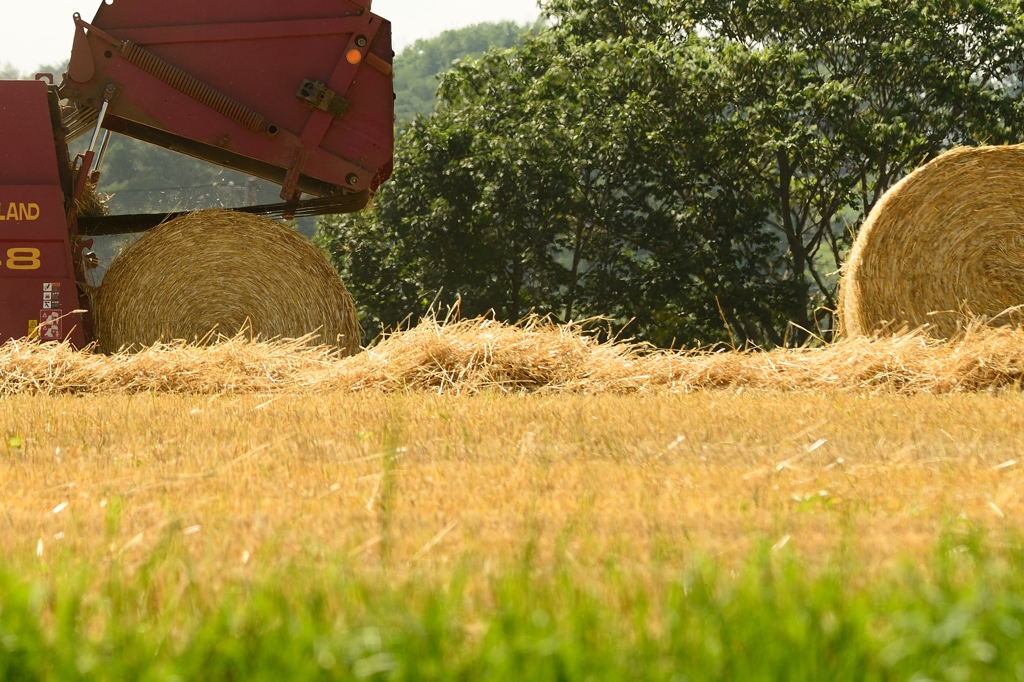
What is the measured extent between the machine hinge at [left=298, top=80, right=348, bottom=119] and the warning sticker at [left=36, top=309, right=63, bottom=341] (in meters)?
2.74

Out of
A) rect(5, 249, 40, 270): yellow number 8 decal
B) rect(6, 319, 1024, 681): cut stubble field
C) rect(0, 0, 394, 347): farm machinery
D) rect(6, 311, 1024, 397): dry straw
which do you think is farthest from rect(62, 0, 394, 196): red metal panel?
rect(6, 319, 1024, 681): cut stubble field

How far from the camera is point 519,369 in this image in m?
7.75

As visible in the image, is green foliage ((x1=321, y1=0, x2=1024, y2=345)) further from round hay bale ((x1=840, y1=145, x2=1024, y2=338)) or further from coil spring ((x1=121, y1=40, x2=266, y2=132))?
coil spring ((x1=121, y1=40, x2=266, y2=132))

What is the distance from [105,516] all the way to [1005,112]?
672 inches

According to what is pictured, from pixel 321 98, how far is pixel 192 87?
3.67ft

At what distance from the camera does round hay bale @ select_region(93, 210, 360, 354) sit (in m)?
10.5

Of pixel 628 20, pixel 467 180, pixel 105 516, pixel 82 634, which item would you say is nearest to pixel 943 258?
pixel 105 516

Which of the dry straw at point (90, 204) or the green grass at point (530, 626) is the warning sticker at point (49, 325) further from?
the green grass at point (530, 626)

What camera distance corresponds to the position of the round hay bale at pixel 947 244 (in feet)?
31.7

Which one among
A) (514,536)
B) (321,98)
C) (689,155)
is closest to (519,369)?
(321,98)

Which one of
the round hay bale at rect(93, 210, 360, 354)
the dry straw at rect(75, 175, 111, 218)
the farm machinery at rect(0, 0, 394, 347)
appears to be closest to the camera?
the farm machinery at rect(0, 0, 394, 347)

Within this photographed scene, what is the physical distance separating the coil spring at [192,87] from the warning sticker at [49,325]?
218 centimetres

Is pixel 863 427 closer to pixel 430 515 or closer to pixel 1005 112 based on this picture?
pixel 430 515

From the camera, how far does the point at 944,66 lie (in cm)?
1827
